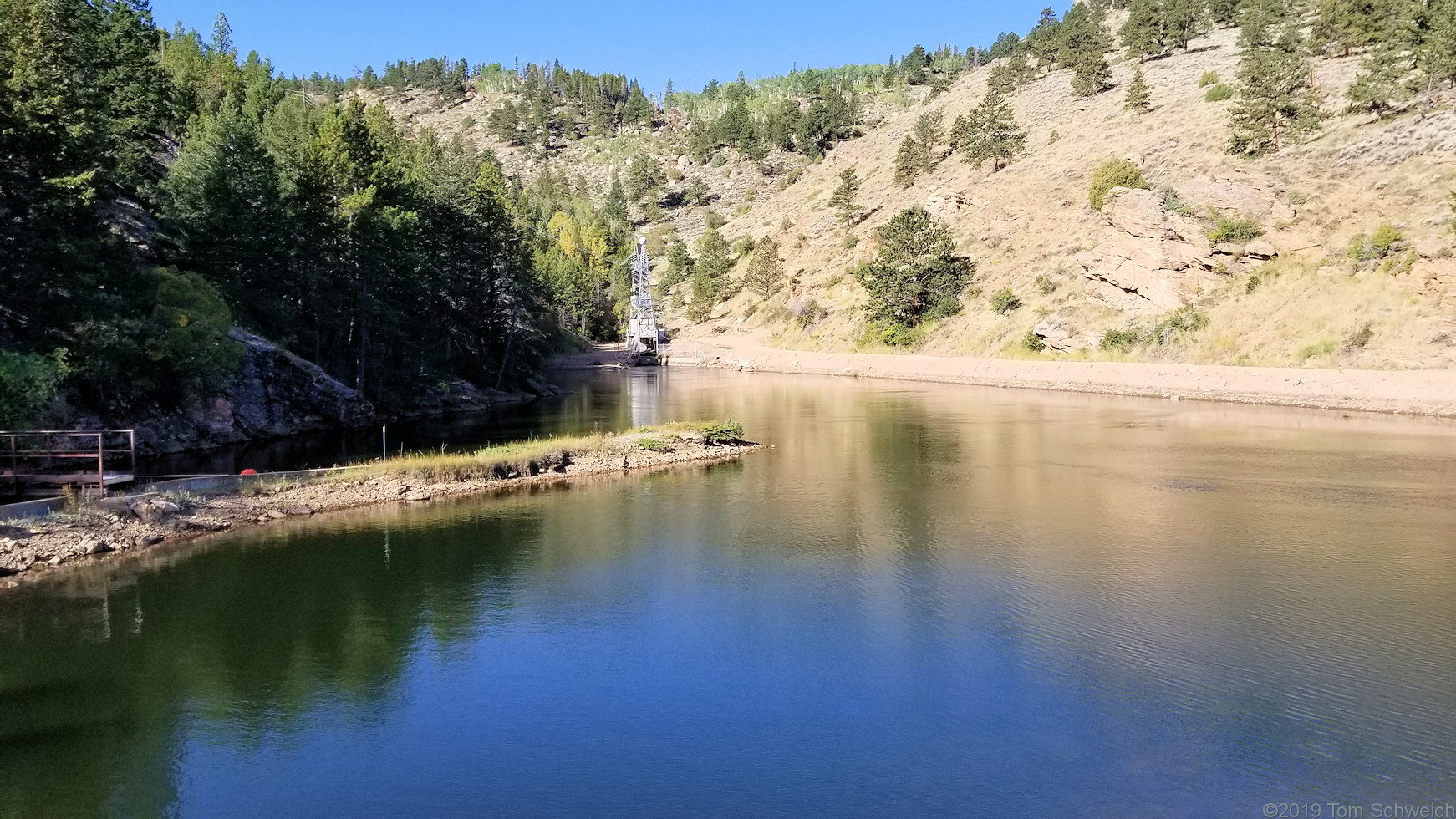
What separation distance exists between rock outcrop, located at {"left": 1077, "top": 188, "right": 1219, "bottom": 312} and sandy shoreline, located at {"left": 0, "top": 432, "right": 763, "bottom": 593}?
157 ft

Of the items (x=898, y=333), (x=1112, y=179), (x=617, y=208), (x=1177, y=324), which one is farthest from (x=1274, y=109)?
(x=617, y=208)

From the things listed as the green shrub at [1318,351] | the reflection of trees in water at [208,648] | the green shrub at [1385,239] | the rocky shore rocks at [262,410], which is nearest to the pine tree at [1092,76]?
the green shrub at [1385,239]

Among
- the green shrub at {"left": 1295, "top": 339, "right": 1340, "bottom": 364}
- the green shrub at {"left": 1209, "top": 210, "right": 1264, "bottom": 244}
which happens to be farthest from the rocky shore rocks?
the green shrub at {"left": 1209, "top": 210, "right": 1264, "bottom": 244}

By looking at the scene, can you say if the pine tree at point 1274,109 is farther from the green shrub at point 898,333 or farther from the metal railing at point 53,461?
the metal railing at point 53,461

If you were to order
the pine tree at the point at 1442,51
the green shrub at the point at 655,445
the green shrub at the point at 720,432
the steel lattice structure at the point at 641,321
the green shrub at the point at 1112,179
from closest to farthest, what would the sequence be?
the green shrub at the point at 655,445
the green shrub at the point at 720,432
the pine tree at the point at 1442,51
the green shrub at the point at 1112,179
the steel lattice structure at the point at 641,321

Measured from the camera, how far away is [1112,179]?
8106 centimetres

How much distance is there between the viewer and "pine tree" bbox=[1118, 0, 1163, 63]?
4855 inches

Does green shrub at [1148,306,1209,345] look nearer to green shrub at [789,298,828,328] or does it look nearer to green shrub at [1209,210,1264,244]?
green shrub at [1209,210,1264,244]

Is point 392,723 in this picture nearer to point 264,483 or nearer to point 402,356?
point 264,483

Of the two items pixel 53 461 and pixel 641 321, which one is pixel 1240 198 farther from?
pixel 53 461

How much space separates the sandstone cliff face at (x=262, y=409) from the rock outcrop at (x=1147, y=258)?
54812 millimetres

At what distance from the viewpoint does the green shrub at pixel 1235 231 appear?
65188 mm

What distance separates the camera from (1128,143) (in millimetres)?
89812

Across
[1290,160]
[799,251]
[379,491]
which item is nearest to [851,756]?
[379,491]
